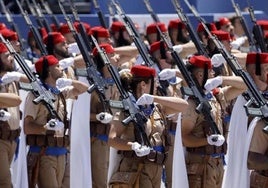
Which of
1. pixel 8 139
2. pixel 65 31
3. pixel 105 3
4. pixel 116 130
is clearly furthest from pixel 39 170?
pixel 105 3

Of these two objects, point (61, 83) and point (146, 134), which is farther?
point (61, 83)

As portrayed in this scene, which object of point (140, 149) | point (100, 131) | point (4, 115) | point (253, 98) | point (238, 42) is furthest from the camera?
point (238, 42)

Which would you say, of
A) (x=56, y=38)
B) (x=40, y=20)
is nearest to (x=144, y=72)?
(x=56, y=38)

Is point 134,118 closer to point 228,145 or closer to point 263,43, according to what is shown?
point 228,145

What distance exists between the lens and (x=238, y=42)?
16.2 meters

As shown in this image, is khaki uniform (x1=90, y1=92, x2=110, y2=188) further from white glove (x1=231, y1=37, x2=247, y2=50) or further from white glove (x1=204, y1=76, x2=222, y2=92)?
white glove (x1=231, y1=37, x2=247, y2=50)

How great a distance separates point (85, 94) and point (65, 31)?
351 cm

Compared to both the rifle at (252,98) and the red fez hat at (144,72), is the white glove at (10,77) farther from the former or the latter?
the rifle at (252,98)

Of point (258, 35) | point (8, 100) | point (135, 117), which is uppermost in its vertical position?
point (258, 35)

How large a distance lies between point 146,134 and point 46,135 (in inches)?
59.4

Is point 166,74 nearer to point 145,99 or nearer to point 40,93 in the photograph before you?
point 40,93

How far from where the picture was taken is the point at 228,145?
10977 mm

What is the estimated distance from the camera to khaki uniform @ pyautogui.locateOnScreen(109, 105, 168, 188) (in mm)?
10289

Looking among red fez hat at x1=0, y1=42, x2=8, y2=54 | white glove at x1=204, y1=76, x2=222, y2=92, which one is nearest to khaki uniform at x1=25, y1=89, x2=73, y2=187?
red fez hat at x1=0, y1=42, x2=8, y2=54
